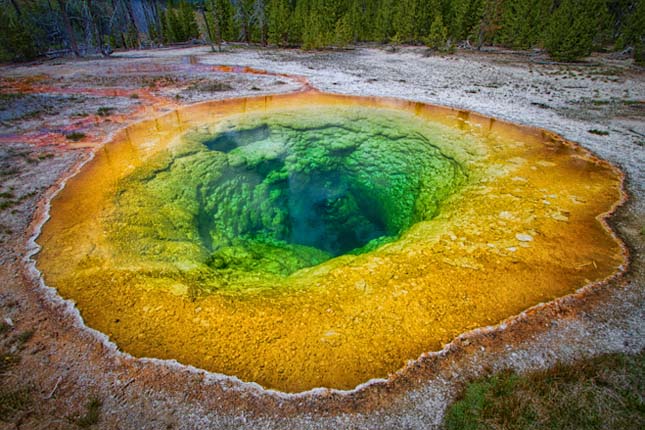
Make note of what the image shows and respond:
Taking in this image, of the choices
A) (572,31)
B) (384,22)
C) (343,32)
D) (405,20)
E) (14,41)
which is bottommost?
(14,41)

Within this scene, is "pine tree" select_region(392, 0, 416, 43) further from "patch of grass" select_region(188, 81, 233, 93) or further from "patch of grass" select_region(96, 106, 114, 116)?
"patch of grass" select_region(96, 106, 114, 116)

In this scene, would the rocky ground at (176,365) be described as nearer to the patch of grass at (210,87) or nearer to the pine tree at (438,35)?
the patch of grass at (210,87)

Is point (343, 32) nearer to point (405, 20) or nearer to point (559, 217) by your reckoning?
point (405, 20)

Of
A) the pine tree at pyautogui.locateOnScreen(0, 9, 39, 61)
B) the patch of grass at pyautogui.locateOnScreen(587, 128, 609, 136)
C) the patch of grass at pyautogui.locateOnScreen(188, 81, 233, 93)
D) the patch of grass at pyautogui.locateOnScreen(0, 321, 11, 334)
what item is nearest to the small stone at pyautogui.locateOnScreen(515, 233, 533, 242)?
the patch of grass at pyautogui.locateOnScreen(587, 128, 609, 136)

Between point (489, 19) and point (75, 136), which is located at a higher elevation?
point (489, 19)

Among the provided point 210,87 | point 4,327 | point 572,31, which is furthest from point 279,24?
point 4,327

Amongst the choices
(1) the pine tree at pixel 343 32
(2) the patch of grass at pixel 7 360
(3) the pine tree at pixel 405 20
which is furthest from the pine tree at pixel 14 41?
(3) the pine tree at pixel 405 20

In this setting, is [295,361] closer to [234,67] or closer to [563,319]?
[563,319]

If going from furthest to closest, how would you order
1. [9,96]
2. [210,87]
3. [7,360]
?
[210,87] < [9,96] < [7,360]

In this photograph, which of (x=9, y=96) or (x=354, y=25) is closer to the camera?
(x=9, y=96)
